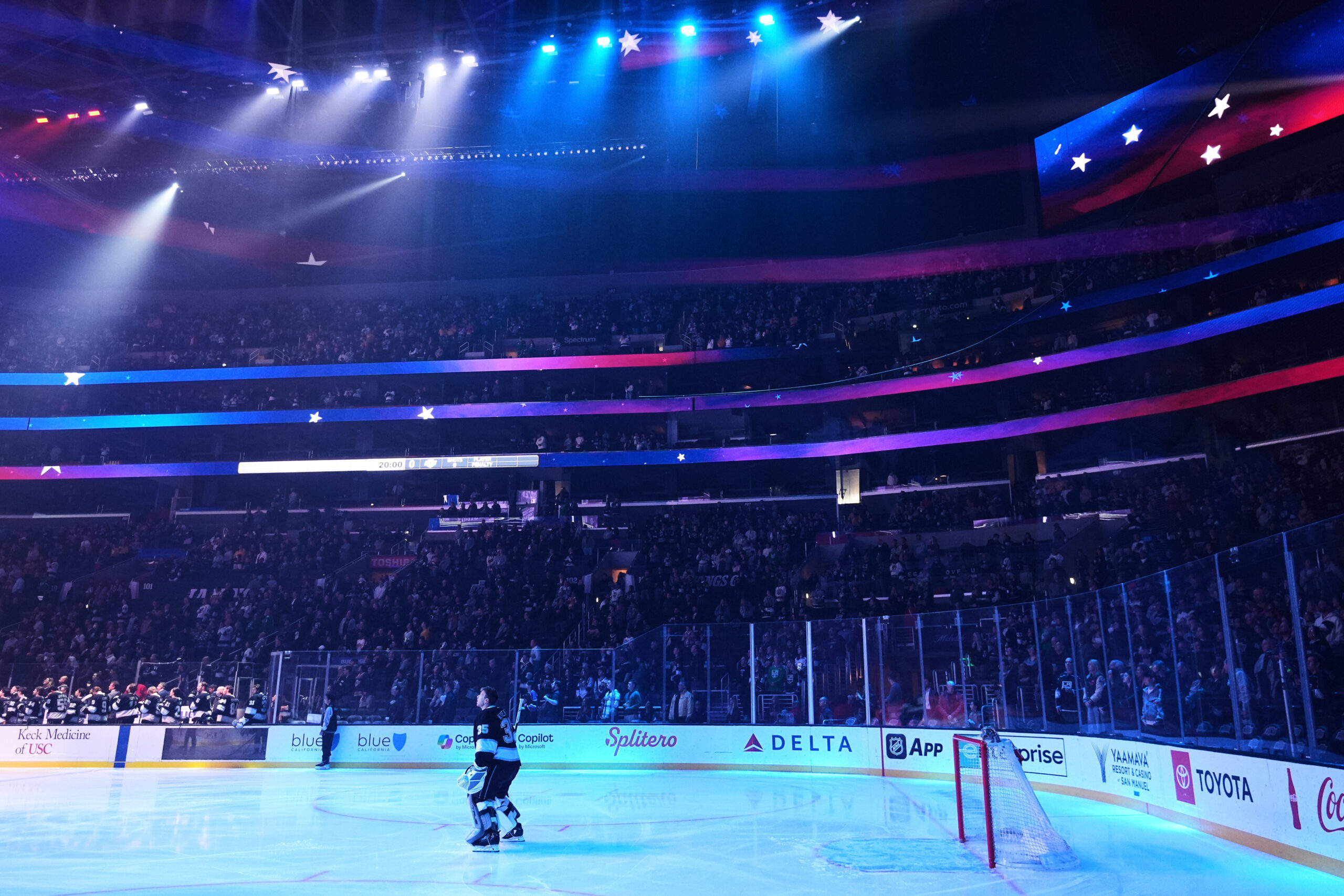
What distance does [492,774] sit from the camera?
1009 centimetres

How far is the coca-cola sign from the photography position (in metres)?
7.59

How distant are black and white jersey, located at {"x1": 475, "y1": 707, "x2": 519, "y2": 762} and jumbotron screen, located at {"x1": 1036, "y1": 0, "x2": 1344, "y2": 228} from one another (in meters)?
19.0

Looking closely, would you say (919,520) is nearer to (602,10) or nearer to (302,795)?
(602,10)

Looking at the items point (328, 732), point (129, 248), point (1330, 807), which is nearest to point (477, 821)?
point (1330, 807)

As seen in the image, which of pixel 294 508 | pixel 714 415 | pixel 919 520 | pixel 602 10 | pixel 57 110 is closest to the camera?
pixel 602 10

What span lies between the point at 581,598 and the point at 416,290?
1859 cm

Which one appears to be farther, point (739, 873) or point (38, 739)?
point (38, 739)

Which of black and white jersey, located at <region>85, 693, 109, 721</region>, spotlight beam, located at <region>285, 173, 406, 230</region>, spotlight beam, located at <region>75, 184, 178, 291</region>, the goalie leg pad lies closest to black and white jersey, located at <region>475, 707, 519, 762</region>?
the goalie leg pad

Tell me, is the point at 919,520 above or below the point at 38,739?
above

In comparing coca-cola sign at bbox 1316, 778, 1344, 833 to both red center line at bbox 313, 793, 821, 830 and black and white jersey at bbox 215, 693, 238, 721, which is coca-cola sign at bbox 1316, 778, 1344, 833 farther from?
black and white jersey at bbox 215, 693, 238, 721

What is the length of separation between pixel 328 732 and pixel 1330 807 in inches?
722

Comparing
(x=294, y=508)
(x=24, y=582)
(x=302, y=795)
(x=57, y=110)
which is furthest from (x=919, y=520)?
(x=24, y=582)

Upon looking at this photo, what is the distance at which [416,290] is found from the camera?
3962 cm

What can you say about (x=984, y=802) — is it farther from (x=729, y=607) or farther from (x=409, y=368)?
(x=409, y=368)
